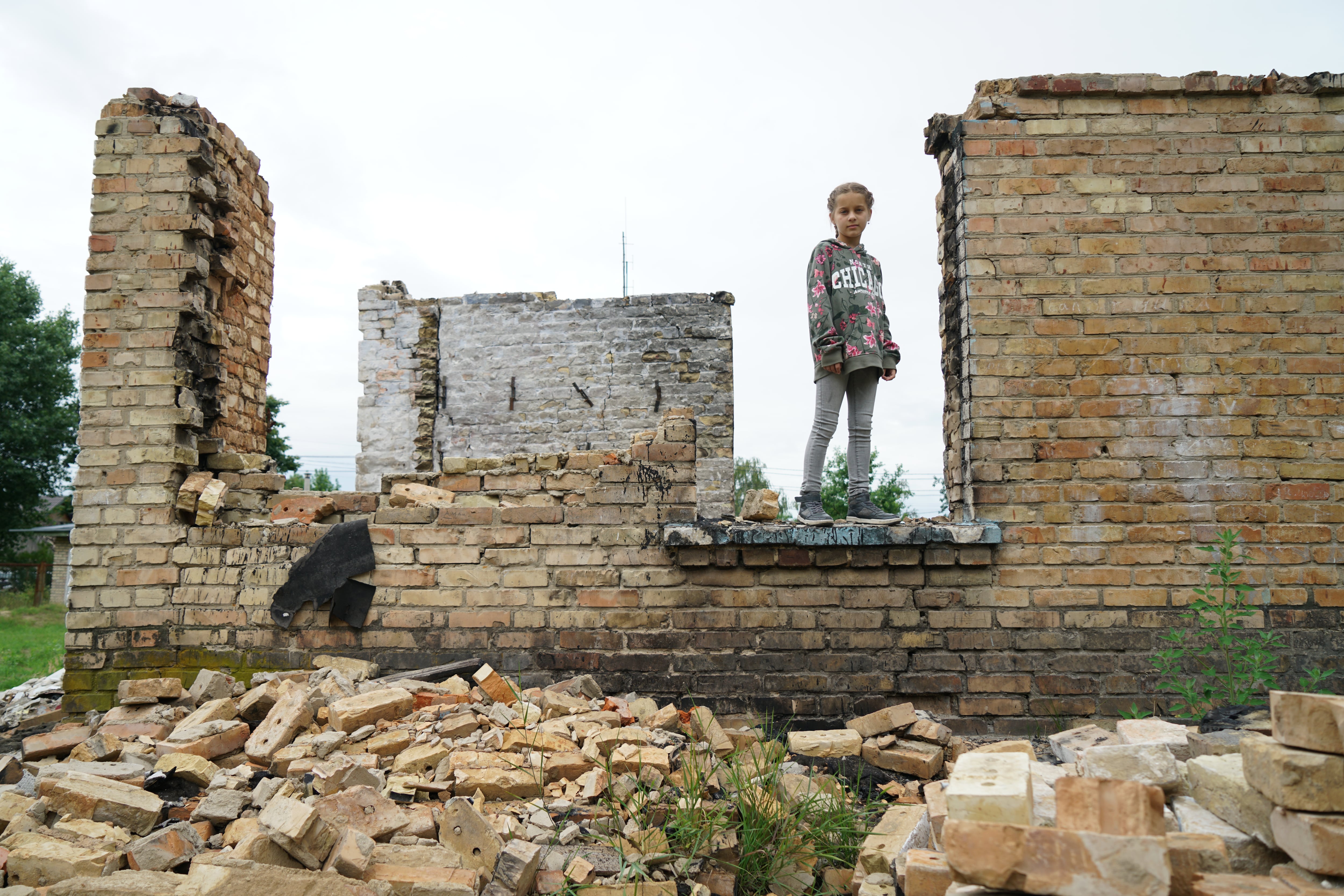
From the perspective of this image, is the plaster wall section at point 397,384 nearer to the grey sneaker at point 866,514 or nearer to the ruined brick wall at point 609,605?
the ruined brick wall at point 609,605

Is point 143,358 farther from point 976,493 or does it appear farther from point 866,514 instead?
point 976,493

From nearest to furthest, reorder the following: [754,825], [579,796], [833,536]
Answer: [754,825] → [579,796] → [833,536]

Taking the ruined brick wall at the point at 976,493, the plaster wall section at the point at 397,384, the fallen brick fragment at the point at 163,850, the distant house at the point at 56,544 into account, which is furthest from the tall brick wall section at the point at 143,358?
the distant house at the point at 56,544

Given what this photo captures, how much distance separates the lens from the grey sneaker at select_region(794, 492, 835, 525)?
12.2 ft

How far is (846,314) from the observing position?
12.4 ft

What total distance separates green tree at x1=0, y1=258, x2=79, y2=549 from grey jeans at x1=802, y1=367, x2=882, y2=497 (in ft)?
75.0

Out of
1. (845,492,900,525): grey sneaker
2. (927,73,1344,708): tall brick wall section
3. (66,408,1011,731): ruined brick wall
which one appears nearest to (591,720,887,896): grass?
(66,408,1011,731): ruined brick wall

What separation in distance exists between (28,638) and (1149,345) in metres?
14.9

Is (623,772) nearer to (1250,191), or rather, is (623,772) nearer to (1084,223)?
(1084,223)

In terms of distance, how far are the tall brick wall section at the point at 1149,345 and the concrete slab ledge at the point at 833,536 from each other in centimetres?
14

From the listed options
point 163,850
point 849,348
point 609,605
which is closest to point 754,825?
point 609,605

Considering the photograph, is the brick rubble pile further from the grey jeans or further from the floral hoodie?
the floral hoodie

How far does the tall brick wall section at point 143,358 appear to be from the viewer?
3.84 meters

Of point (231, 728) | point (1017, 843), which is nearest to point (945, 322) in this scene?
point (1017, 843)
